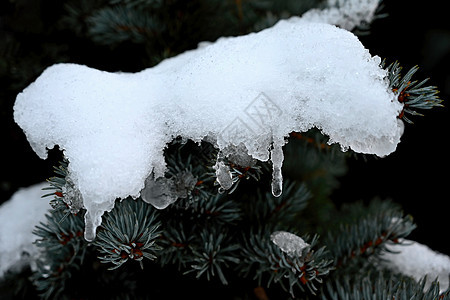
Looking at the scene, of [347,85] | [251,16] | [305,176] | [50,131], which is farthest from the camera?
[305,176]

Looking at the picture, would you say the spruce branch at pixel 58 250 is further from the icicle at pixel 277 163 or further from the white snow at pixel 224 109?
the icicle at pixel 277 163

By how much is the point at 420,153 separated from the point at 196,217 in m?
1.68

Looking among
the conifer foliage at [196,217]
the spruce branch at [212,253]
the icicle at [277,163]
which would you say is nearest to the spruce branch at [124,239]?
the conifer foliage at [196,217]

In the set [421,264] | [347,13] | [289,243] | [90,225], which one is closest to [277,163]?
[289,243]

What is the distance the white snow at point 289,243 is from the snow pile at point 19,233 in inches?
25.0

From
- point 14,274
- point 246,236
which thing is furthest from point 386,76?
point 14,274

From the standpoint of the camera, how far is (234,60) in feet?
2.46

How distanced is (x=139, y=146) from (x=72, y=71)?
0.26 m

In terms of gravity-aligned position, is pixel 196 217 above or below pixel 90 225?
below

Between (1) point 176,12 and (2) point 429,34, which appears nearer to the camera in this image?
(1) point 176,12

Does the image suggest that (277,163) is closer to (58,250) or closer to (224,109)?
(224,109)

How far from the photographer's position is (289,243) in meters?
0.88

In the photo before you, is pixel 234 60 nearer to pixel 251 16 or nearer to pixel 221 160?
pixel 221 160

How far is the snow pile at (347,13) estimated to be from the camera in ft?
3.31
